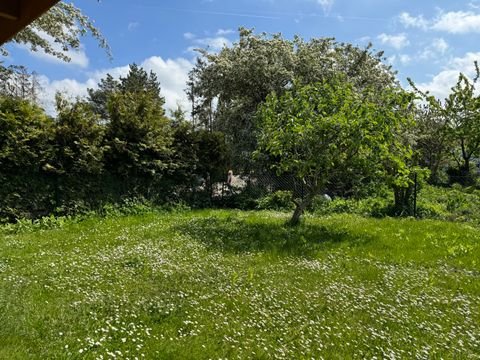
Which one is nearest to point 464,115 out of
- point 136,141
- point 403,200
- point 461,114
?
point 461,114

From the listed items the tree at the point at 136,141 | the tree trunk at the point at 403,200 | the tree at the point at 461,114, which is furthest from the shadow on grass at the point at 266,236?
the tree at the point at 461,114

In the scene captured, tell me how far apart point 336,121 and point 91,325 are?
6962 millimetres

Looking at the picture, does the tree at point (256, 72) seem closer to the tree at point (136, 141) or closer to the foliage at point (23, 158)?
the tree at point (136, 141)

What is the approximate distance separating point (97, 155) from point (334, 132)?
6.57 m

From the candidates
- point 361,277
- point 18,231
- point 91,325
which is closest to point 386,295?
point 361,277

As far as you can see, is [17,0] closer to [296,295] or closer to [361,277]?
[296,295]

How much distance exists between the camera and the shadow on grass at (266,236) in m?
7.81

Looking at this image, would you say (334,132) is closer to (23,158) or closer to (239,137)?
(23,158)

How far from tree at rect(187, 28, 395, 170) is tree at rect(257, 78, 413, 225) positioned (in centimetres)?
706

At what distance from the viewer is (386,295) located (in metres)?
5.50

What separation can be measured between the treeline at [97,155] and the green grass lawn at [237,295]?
2.05 m

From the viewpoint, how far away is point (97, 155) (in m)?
11.3

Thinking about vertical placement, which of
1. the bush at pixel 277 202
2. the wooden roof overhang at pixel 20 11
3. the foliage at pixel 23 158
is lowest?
the bush at pixel 277 202

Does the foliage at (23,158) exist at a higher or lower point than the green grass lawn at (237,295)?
higher
